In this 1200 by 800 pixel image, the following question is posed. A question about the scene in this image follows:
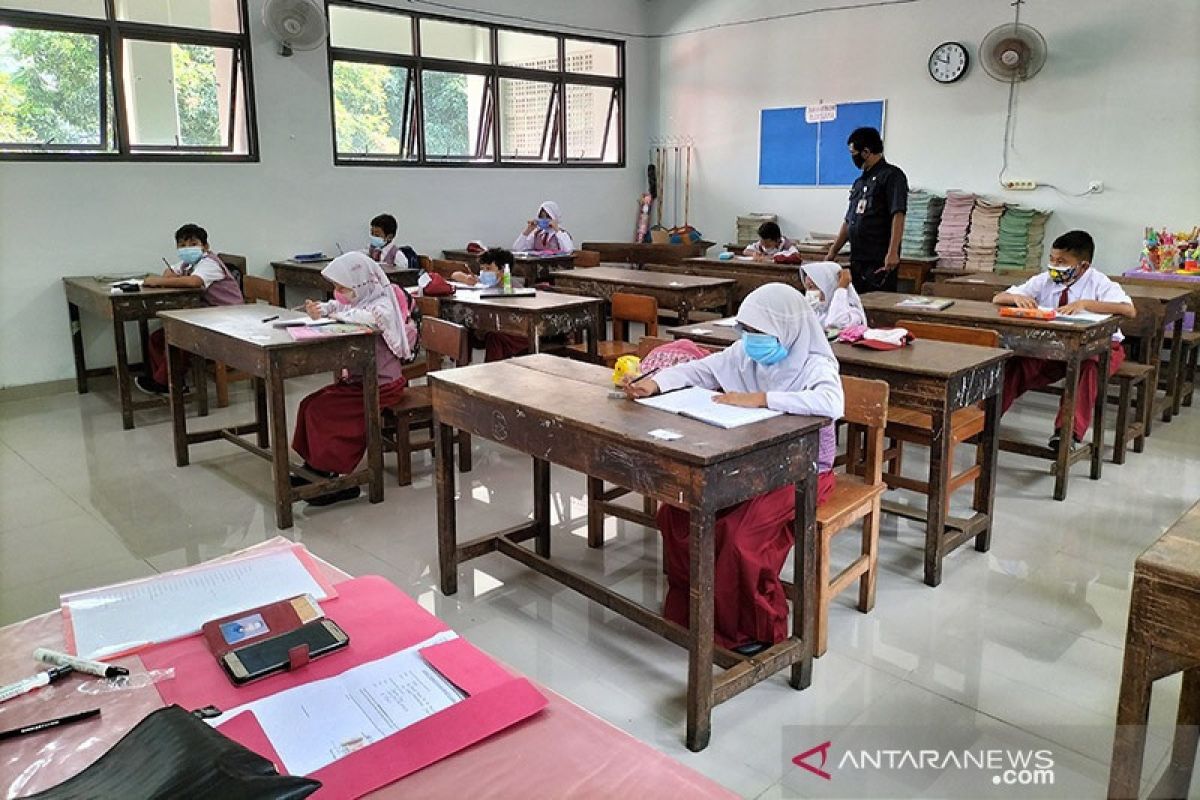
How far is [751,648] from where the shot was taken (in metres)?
2.49

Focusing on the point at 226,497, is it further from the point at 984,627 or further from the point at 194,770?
the point at 194,770

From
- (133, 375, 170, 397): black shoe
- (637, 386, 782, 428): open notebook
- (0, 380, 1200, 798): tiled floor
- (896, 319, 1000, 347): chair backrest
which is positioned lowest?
(0, 380, 1200, 798): tiled floor

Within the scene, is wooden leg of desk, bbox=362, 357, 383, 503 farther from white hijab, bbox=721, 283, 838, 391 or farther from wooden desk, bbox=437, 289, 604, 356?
white hijab, bbox=721, 283, 838, 391

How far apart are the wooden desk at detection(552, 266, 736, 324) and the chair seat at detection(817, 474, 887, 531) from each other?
9.97 feet

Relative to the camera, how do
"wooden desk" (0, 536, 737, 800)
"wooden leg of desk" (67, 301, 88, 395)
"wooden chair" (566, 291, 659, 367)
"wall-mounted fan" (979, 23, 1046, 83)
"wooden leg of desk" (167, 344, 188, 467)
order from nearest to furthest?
1. "wooden desk" (0, 536, 737, 800)
2. "wooden leg of desk" (167, 344, 188, 467)
3. "wooden chair" (566, 291, 659, 367)
4. "wooden leg of desk" (67, 301, 88, 395)
5. "wall-mounted fan" (979, 23, 1046, 83)

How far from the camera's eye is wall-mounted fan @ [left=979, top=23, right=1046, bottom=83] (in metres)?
6.71

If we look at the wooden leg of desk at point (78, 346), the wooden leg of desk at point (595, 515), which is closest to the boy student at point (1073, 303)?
the wooden leg of desk at point (595, 515)

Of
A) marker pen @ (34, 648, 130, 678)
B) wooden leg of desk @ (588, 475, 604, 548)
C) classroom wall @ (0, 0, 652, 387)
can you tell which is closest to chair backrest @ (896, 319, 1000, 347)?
wooden leg of desk @ (588, 475, 604, 548)

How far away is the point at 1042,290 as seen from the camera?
4.52m

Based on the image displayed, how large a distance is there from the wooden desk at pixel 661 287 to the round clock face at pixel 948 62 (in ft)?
9.39

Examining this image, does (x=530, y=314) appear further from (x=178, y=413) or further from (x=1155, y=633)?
(x=1155, y=633)

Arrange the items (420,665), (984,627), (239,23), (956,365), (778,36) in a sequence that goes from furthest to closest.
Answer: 1. (778,36)
2. (239,23)
3. (956,365)
4. (984,627)
5. (420,665)

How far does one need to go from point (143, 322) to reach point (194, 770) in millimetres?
5631

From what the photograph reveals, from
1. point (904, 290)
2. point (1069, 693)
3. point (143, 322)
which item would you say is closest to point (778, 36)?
point (904, 290)
